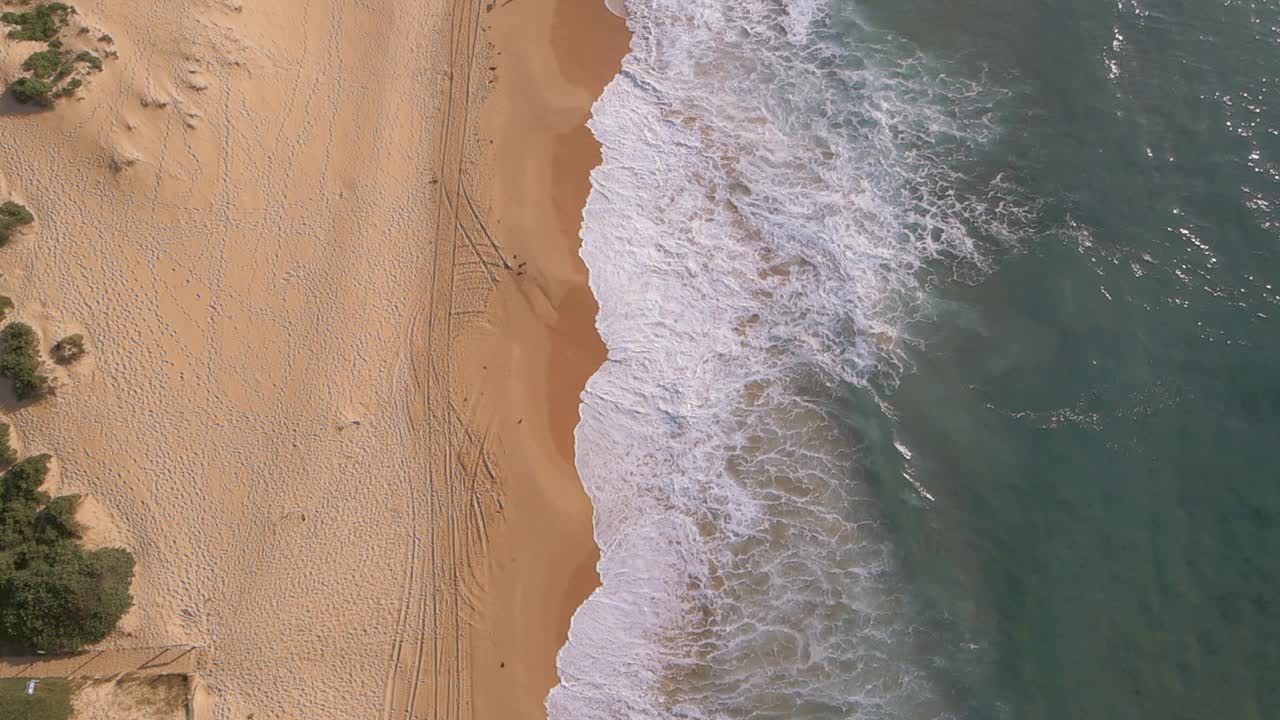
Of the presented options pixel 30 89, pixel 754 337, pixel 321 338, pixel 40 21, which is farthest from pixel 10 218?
pixel 754 337

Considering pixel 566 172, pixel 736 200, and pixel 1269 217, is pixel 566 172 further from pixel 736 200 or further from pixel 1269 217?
pixel 1269 217

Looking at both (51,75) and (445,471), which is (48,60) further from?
(445,471)

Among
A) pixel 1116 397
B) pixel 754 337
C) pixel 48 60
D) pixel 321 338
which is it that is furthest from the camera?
pixel 754 337

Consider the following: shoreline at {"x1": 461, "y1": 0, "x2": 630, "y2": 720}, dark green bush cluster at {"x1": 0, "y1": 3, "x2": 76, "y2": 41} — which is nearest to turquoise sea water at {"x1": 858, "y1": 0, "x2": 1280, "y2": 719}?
shoreline at {"x1": 461, "y1": 0, "x2": 630, "y2": 720}

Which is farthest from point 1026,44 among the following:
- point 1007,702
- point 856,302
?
point 1007,702

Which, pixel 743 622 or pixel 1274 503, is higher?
pixel 1274 503

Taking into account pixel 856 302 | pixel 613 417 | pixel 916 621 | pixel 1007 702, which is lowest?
pixel 1007 702
